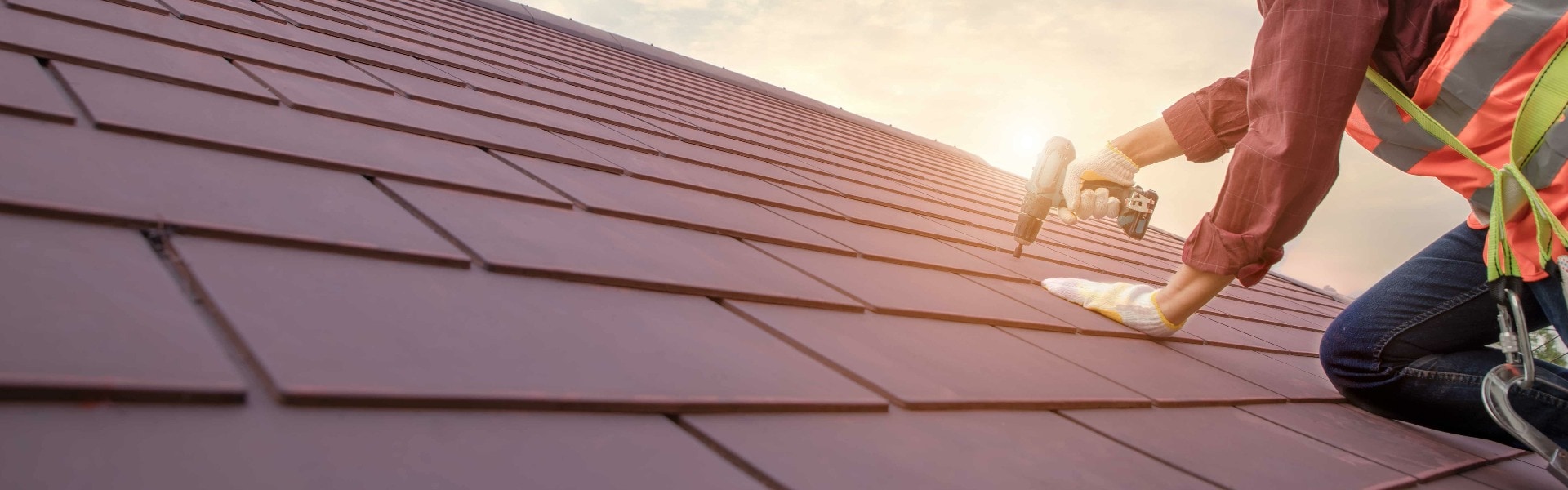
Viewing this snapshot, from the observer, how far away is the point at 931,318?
1.61 metres

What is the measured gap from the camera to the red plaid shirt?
6.15ft

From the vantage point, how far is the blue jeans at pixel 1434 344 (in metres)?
2.07

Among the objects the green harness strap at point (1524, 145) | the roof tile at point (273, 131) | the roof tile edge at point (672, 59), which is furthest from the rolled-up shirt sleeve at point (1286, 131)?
the roof tile edge at point (672, 59)

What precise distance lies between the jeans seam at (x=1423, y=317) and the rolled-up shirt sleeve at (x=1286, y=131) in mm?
444

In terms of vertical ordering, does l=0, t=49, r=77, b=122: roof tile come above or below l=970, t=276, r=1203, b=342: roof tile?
above

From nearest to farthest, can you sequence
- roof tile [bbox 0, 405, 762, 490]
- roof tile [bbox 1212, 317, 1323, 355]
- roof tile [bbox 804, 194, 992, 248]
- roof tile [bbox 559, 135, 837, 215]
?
roof tile [bbox 0, 405, 762, 490], roof tile [bbox 559, 135, 837, 215], roof tile [bbox 804, 194, 992, 248], roof tile [bbox 1212, 317, 1323, 355]

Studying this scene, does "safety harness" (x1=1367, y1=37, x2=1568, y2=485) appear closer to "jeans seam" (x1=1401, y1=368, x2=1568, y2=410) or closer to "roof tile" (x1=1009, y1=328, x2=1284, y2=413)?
"jeans seam" (x1=1401, y1=368, x2=1568, y2=410)

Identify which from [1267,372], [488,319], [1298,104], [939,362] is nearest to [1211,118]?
Answer: [1298,104]

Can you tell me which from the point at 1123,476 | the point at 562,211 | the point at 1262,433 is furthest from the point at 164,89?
the point at 1262,433

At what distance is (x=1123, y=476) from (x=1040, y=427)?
12 cm

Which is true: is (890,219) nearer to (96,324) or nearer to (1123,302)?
(1123,302)

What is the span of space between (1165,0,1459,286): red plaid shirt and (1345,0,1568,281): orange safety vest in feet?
0.29

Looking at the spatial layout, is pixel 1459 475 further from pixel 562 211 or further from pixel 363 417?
pixel 363 417

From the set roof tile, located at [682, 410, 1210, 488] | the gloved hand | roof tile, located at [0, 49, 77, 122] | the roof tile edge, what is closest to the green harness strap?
the gloved hand
